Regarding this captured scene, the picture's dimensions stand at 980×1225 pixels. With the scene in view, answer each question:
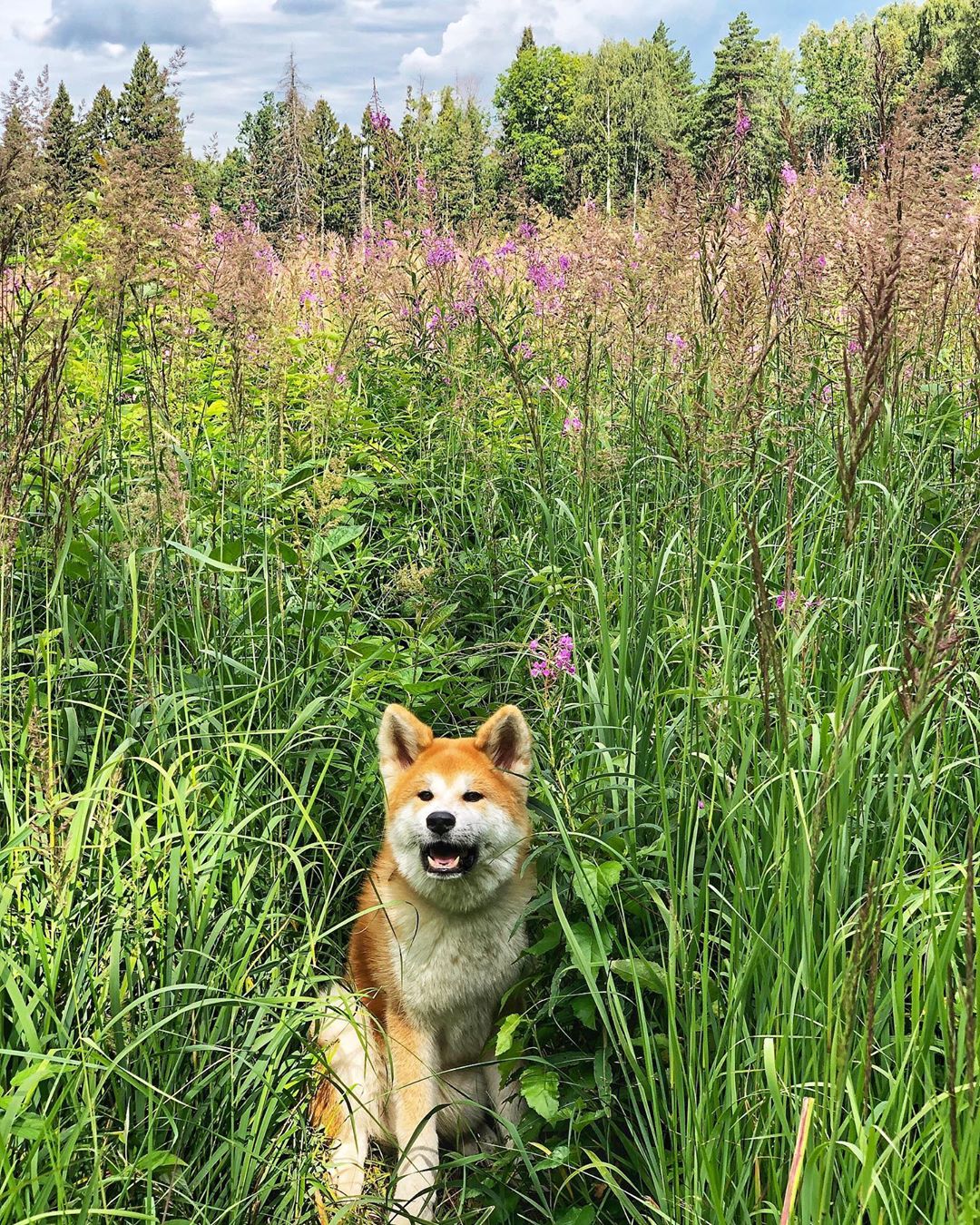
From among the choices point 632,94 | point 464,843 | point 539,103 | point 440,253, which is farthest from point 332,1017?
point 539,103

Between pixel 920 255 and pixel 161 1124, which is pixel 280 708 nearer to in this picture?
pixel 161 1124

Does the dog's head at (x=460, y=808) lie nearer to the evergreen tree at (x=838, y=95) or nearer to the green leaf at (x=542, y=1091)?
the green leaf at (x=542, y=1091)

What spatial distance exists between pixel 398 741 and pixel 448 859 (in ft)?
1.22

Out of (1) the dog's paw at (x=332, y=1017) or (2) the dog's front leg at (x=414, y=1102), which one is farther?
(2) the dog's front leg at (x=414, y=1102)

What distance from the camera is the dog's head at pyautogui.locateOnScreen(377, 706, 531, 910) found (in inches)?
100

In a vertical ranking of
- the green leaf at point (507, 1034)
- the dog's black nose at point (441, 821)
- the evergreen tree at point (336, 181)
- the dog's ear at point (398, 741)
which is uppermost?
the evergreen tree at point (336, 181)

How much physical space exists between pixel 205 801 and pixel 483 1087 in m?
1.06

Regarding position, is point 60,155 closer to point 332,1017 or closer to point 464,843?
point 464,843

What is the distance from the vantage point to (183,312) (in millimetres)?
3338

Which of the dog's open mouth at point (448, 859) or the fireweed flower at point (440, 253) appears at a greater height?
the fireweed flower at point (440, 253)

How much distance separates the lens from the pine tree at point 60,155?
3059mm

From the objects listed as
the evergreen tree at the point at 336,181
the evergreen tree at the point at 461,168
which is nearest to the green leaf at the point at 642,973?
the evergreen tree at the point at 461,168

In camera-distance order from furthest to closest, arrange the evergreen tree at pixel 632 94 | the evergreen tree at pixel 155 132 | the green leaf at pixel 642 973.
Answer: the evergreen tree at pixel 632 94 < the evergreen tree at pixel 155 132 < the green leaf at pixel 642 973

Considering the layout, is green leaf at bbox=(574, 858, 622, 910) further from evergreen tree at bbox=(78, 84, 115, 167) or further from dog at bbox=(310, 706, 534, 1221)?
evergreen tree at bbox=(78, 84, 115, 167)
